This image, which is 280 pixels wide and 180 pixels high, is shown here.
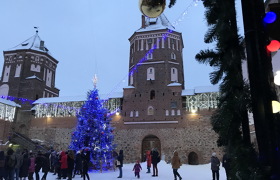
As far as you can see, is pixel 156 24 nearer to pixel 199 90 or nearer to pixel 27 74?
pixel 199 90

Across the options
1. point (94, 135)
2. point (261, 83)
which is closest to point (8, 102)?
point (94, 135)

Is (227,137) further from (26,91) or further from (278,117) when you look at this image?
(26,91)

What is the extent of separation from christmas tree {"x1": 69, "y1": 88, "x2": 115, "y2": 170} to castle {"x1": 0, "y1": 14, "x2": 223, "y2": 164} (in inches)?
447

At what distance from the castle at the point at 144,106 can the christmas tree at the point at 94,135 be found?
37.3 feet

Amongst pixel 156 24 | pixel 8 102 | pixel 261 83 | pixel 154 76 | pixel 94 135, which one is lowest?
pixel 94 135

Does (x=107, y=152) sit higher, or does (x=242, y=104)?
(x=242, y=104)

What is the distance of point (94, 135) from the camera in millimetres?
14938

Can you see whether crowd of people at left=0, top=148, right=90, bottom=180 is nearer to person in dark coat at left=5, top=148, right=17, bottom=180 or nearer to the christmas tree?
person in dark coat at left=5, top=148, right=17, bottom=180

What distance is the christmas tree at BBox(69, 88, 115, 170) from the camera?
577 inches

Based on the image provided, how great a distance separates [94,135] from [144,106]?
13.0m

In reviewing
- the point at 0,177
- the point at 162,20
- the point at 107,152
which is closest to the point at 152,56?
the point at 162,20

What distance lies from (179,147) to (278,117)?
24.0m

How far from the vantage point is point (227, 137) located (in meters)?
2.28

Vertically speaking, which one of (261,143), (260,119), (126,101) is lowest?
(261,143)
